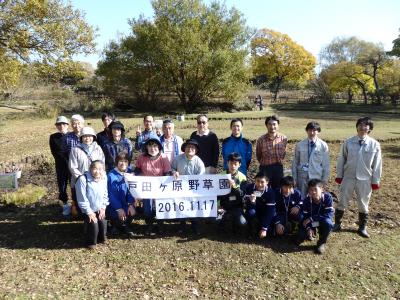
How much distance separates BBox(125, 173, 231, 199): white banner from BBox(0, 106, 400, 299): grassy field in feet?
2.26

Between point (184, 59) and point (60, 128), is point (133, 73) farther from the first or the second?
point (60, 128)

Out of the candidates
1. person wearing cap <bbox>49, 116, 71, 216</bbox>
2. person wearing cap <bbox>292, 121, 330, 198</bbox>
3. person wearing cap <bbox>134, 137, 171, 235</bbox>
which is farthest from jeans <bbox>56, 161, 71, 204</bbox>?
person wearing cap <bbox>292, 121, 330, 198</bbox>

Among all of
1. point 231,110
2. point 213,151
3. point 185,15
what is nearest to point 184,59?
point 185,15

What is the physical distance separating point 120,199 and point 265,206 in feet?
7.74

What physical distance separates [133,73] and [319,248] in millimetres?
29892

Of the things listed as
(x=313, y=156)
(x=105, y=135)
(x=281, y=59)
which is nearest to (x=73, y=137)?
(x=105, y=135)

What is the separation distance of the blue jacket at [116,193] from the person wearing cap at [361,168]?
3668mm

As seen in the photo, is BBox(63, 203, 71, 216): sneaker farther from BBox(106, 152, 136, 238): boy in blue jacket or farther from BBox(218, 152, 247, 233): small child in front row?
BBox(218, 152, 247, 233): small child in front row

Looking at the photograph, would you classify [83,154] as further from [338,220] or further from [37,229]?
[338,220]

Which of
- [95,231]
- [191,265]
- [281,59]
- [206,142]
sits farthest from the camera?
[281,59]

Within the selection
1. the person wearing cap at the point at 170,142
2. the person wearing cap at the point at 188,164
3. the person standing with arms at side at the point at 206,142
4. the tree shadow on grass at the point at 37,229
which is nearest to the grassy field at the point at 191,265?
the tree shadow on grass at the point at 37,229

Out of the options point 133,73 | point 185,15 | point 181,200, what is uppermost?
point 185,15

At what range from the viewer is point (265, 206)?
227 inches

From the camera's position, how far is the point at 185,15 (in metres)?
30.7
